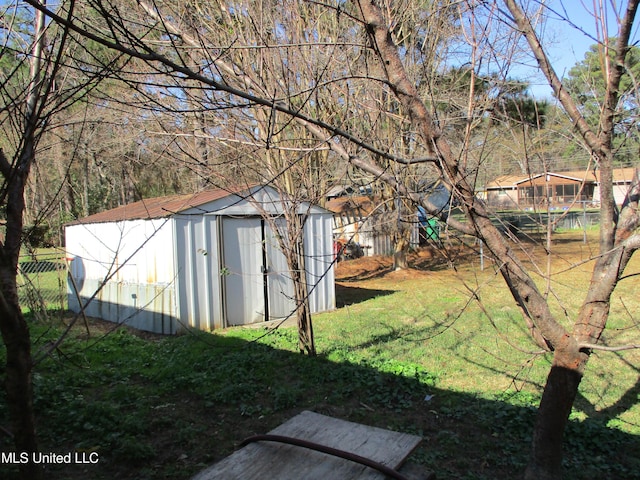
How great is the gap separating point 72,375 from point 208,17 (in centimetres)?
443

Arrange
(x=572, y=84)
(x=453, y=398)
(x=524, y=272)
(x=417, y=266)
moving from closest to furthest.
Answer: (x=524, y=272) → (x=572, y=84) → (x=453, y=398) → (x=417, y=266)

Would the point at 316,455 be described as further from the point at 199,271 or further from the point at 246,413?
the point at 199,271

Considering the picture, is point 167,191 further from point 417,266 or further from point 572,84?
point 572,84

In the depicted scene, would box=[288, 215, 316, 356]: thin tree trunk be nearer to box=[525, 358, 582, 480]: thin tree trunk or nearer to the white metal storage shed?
the white metal storage shed

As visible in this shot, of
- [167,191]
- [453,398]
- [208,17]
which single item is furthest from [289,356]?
[167,191]

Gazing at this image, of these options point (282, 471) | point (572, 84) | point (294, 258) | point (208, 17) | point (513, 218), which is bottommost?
point (282, 471)

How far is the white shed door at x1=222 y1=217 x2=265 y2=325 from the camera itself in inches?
371

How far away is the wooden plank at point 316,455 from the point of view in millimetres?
2078

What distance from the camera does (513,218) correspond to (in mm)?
4328

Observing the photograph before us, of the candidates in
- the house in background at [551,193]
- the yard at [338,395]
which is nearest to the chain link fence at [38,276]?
the yard at [338,395]

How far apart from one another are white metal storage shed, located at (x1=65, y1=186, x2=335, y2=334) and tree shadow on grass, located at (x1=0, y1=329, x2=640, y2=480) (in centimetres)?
213

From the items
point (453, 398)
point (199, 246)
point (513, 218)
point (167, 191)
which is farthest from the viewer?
point (167, 191)

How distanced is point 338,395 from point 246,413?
39.5 inches

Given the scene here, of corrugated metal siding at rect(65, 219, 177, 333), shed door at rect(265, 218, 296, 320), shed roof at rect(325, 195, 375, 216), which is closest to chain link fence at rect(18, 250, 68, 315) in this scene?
corrugated metal siding at rect(65, 219, 177, 333)
